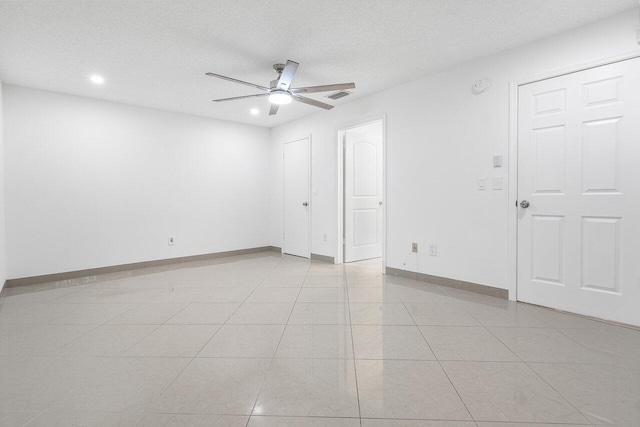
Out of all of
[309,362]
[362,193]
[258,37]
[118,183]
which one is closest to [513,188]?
[362,193]

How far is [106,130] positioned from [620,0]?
5.46 metres

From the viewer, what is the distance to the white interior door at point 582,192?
2.29 metres

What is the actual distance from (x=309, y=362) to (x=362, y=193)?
342 cm

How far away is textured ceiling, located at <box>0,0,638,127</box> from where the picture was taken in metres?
2.24

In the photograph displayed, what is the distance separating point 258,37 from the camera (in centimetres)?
262

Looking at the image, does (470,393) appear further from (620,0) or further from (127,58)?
(127,58)

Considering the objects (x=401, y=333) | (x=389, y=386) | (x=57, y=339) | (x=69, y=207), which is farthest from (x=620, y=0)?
(x=69, y=207)

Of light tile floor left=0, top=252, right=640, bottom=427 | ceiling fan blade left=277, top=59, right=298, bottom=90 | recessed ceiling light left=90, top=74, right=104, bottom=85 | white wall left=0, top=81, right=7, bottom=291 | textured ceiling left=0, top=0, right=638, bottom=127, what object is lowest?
light tile floor left=0, top=252, right=640, bottom=427

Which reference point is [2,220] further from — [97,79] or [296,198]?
[296,198]

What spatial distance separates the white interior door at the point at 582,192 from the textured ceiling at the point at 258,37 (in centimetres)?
57

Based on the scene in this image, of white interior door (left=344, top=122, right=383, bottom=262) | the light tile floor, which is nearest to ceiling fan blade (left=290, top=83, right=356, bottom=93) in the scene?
white interior door (left=344, top=122, right=383, bottom=262)

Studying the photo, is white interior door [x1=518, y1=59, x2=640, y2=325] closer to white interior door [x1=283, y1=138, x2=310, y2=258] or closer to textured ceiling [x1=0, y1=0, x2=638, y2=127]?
textured ceiling [x1=0, y1=0, x2=638, y2=127]

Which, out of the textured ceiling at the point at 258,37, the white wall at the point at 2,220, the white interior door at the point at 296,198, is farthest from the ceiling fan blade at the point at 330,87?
the white wall at the point at 2,220

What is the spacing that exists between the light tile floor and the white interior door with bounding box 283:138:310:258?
2197mm
